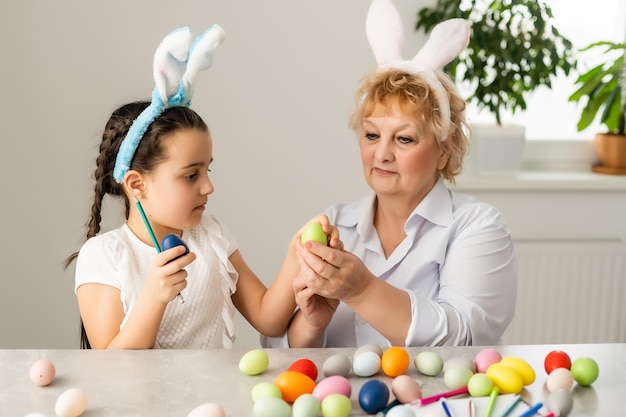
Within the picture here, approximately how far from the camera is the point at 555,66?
325 cm

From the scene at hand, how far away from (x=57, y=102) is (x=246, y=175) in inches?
28.1

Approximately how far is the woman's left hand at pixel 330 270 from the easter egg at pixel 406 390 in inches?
14.4

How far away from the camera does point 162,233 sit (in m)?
1.71

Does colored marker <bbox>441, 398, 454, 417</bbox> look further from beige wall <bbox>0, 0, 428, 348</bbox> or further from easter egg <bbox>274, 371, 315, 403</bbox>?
beige wall <bbox>0, 0, 428, 348</bbox>

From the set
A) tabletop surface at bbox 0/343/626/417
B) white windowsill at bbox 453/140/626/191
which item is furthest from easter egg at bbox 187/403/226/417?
white windowsill at bbox 453/140/626/191

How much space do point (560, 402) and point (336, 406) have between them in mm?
318

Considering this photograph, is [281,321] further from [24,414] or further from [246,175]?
[246,175]

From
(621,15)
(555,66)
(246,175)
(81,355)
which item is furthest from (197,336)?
(621,15)

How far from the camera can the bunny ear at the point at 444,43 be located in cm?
190

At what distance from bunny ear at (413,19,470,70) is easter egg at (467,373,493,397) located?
35.5 inches

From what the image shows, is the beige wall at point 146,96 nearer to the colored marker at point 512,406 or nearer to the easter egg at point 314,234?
the easter egg at point 314,234

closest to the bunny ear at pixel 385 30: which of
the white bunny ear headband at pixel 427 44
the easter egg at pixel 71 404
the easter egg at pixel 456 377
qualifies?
the white bunny ear headband at pixel 427 44

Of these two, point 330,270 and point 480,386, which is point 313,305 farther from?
point 480,386

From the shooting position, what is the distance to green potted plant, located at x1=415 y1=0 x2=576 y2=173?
124 inches
